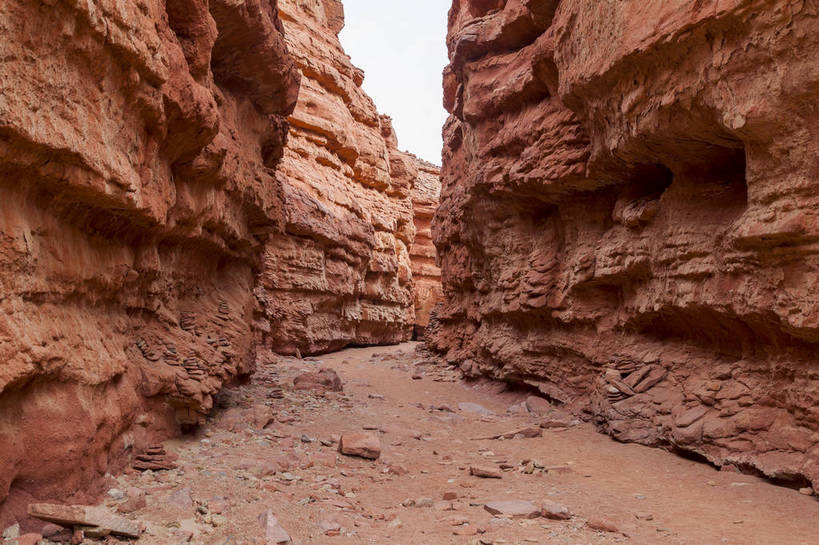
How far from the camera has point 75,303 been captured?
4.55m

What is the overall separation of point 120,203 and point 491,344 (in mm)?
9978

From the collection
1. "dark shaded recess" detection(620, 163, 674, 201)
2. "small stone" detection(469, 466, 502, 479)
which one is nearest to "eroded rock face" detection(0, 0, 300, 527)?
"small stone" detection(469, 466, 502, 479)

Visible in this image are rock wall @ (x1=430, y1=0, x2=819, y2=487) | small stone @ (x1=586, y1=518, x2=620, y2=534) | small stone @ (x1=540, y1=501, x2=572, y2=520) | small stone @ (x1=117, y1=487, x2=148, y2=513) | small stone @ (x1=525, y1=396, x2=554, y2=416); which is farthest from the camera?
small stone @ (x1=525, y1=396, x2=554, y2=416)

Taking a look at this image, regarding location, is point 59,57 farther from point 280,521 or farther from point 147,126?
point 280,521

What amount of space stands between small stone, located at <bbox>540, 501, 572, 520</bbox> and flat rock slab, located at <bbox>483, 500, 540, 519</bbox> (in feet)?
0.27

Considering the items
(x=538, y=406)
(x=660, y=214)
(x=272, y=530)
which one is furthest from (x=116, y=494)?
(x=538, y=406)

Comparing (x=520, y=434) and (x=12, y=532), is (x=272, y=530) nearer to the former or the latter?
(x=12, y=532)

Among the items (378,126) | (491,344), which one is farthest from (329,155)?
(491,344)

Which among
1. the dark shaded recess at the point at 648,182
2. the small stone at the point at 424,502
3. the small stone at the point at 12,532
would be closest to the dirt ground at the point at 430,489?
the small stone at the point at 424,502

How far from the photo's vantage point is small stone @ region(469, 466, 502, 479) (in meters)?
6.12

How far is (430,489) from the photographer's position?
5668 millimetres

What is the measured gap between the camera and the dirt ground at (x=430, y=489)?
13.7ft

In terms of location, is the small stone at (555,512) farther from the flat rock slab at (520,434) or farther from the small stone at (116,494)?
the small stone at (116,494)

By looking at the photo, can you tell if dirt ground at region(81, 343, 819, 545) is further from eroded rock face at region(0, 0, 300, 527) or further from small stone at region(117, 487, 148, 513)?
eroded rock face at region(0, 0, 300, 527)
